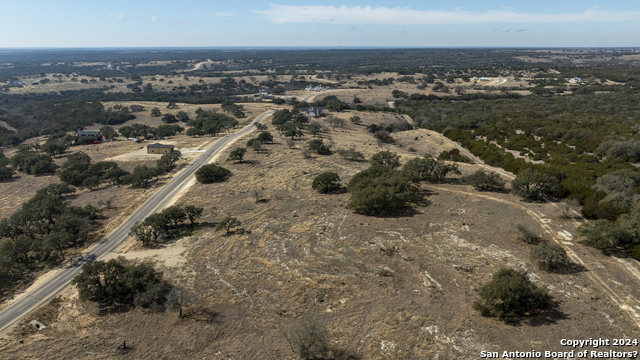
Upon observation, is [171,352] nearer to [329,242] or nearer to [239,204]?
[329,242]

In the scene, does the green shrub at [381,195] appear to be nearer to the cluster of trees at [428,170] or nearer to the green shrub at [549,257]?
the cluster of trees at [428,170]

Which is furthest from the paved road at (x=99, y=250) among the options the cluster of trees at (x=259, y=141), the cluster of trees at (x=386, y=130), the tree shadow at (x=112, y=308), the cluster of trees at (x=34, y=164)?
the cluster of trees at (x=386, y=130)

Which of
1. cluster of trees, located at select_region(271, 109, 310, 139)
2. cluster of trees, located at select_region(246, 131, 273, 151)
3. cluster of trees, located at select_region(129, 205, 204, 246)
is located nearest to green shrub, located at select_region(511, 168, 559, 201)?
cluster of trees, located at select_region(129, 205, 204, 246)

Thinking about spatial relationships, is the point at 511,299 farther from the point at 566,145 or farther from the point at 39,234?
the point at 566,145

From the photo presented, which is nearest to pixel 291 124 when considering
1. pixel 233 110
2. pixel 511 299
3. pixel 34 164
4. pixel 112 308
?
pixel 233 110

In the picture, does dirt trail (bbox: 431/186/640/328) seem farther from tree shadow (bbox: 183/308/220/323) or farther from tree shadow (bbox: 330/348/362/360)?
tree shadow (bbox: 183/308/220/323)

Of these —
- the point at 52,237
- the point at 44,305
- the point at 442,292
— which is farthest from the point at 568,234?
the point at 52,237
